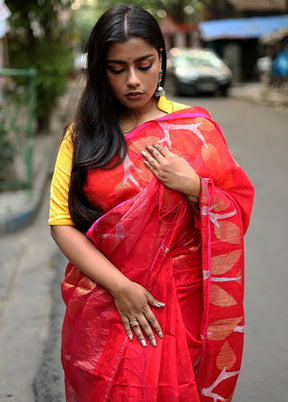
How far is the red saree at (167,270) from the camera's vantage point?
173 centimetres

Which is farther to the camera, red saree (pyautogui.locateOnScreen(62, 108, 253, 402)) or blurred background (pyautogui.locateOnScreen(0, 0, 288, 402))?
blurred background (pyautogui.locateOnScreen(0, 0, 288, 402))

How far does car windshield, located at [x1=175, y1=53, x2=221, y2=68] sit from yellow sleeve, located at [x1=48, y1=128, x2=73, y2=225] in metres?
19.2

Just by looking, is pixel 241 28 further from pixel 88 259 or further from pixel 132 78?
pixel 88 259

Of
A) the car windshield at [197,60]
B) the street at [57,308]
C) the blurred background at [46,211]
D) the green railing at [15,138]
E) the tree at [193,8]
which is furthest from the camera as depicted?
the tree at [193,8]

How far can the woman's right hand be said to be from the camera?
1727mm

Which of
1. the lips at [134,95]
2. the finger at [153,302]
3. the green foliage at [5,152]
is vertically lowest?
Answer: the green foliage at [5,152]

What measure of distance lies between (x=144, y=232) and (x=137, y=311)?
0.23 meters

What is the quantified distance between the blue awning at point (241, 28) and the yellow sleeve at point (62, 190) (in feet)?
90.1

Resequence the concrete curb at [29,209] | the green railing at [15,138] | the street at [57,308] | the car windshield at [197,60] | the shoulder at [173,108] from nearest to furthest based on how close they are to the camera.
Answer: the shoulder at [173,108] < the street at [57,308] < the concrete curb at [29,209] < the green railing at [15,138] < the car windshield at [197,60]

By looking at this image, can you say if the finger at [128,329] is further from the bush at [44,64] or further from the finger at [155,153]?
the bush at [44,64]

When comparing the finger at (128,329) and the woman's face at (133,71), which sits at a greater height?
the woman's face at (133,71)

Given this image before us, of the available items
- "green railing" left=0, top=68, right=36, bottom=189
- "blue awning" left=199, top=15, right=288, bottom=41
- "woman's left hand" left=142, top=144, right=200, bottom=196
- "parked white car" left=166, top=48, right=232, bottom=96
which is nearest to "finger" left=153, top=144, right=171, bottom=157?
"woman's left hand" left=142, top=144, right=200, bottom=196

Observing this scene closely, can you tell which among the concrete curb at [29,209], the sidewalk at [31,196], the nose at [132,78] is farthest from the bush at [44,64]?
the nose at [132,78]

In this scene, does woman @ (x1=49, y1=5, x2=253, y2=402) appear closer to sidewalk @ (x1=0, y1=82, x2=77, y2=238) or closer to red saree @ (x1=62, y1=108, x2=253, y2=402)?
red saree @ (x1=62, y1=108, x2=253, y2=402)
